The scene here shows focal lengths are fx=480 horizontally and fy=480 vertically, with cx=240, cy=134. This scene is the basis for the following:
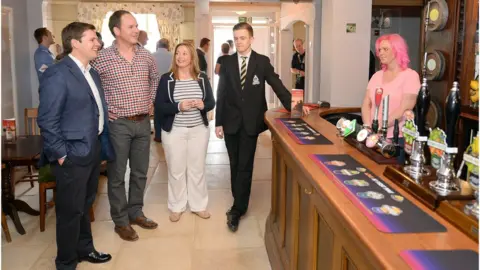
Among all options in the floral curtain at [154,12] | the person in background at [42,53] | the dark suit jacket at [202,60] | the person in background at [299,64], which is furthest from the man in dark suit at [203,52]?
the person in background at [42,53]

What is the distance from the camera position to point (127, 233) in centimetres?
376

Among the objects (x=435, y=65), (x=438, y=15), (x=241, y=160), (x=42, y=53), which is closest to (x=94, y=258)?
(x=241, y=160)

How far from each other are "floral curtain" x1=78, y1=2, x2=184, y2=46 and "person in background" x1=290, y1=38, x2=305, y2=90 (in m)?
2.84

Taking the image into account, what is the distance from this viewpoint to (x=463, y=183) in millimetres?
1599

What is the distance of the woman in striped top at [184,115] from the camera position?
3789 mm

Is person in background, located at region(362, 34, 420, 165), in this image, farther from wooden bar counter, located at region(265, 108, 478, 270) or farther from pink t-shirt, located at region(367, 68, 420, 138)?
wooden bar counter, located at region(265, 108, 478, 270)

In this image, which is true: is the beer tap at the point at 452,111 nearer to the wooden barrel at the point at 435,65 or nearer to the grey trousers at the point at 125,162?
the grey trousers at the point at 125,162

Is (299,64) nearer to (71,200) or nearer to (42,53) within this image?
(42,53)

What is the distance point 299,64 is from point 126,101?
608 cm

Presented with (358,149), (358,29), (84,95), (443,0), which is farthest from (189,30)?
(358,149)

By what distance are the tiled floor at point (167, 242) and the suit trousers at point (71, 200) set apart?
31cm

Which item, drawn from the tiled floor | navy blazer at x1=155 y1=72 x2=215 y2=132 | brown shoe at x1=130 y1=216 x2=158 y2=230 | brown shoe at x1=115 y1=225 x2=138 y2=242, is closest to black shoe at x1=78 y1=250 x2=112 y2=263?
the tiled floor

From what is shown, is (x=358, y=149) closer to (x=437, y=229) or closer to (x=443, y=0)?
(x=437, y=229)

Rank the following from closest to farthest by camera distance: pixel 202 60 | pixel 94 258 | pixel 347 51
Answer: pixel 94 258
pixel 347 51
pixel 202 60
